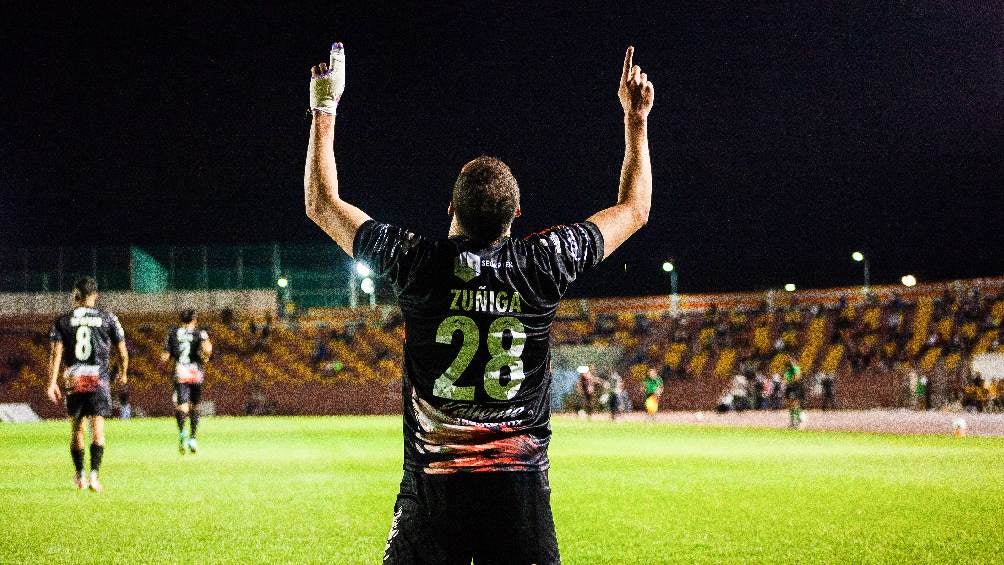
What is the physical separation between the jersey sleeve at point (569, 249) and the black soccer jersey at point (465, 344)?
0.04 metres

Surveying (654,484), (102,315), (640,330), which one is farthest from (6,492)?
(640,330)

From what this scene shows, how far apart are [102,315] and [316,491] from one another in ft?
10.5

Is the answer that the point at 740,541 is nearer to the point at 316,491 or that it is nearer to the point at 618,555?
the point at 618,555

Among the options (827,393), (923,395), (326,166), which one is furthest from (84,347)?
(923,395)

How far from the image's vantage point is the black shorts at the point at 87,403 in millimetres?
11797

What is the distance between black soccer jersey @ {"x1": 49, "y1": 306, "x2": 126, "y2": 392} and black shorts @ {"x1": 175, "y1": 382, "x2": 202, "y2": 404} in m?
6.89

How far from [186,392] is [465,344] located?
54.6 feet

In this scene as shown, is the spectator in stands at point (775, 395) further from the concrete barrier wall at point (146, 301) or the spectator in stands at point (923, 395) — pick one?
the concrete barrier wall at point (146, 301)

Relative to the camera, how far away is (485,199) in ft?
11.2

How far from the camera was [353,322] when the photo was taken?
6341cm

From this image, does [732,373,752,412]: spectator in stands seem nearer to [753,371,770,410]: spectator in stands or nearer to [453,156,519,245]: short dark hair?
[753,371,770,410]: spectator in stands

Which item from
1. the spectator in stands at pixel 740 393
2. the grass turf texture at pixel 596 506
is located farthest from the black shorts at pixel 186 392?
the spectator in stands at pixel 740 393

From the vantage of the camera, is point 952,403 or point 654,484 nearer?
point 654,484

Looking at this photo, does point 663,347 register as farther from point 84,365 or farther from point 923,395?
point 84,365
